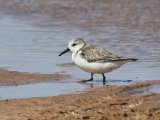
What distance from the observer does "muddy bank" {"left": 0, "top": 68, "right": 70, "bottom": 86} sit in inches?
472

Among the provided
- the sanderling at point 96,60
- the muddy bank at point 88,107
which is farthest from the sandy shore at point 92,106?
the sanderling at point 96,60

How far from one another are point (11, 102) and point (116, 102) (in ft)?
4.84

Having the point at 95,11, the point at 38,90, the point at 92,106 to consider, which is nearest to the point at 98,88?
the point at 38,90

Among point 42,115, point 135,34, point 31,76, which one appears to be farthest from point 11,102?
point 135,34

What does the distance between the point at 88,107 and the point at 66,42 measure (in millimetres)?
6959

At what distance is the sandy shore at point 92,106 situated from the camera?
859 cm

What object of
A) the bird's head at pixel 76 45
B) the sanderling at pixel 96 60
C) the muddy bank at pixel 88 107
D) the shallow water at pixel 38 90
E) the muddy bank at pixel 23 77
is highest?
the bird's head at pixel 76 45

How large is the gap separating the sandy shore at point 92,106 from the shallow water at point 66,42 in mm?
1179

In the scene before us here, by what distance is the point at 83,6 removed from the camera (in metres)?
21.2

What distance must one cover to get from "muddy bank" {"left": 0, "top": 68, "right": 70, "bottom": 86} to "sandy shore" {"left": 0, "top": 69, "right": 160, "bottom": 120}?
1.41 m

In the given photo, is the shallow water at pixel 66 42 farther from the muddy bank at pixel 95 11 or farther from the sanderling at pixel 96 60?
the sanderling at pixel 96 60

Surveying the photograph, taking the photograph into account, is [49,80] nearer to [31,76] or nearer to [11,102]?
[31,76]

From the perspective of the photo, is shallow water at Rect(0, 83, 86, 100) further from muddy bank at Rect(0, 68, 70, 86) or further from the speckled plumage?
the speckled plumage

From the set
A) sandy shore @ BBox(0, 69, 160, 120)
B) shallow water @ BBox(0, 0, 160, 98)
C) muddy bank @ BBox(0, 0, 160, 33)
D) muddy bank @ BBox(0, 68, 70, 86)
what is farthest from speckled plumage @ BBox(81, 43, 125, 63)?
muddy bank @ BBox(0, 0, 160, 33)
